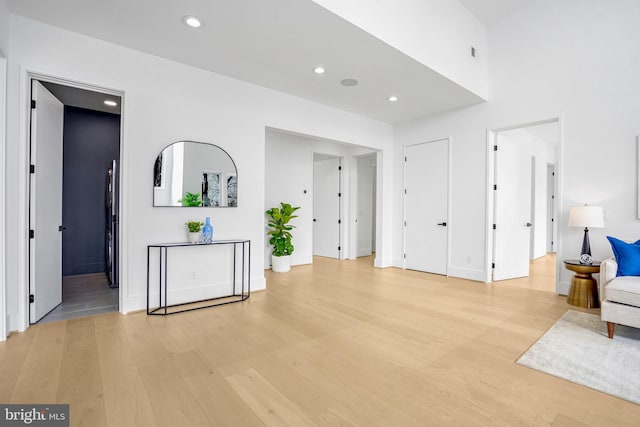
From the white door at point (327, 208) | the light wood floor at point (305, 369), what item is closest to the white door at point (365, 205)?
the white door at point (327, 208)

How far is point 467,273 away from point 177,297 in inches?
174

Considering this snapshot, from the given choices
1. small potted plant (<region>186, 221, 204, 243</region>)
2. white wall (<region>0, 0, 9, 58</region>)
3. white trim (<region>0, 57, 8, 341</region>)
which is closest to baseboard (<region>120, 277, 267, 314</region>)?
small potted plant (<region>186, 221, 204, 243</region>)

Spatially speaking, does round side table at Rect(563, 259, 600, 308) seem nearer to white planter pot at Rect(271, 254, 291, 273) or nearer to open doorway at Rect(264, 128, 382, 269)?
open doorway at Rect(264, 128, 382, 269)

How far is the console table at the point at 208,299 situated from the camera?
3316 mm

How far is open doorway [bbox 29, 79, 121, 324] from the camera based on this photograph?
3.04 metres

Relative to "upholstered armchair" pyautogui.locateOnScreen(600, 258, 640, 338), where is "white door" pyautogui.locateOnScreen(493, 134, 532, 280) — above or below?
above

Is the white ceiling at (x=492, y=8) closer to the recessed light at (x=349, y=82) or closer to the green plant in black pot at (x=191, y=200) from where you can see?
the recessed light at (x=349, y=82)

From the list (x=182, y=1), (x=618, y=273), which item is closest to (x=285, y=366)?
(x=182, y=1)

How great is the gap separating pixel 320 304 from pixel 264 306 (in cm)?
67

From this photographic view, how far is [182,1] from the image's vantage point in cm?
252

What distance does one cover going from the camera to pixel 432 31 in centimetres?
377

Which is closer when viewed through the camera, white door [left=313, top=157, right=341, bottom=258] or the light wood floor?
the light wood floor

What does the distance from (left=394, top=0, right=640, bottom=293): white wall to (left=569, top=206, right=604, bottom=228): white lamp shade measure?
32 centimetres

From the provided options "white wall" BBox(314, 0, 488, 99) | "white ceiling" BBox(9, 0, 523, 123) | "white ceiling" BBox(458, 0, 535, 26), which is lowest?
"white ceiling" BBox(9, 0, 523, 123)
